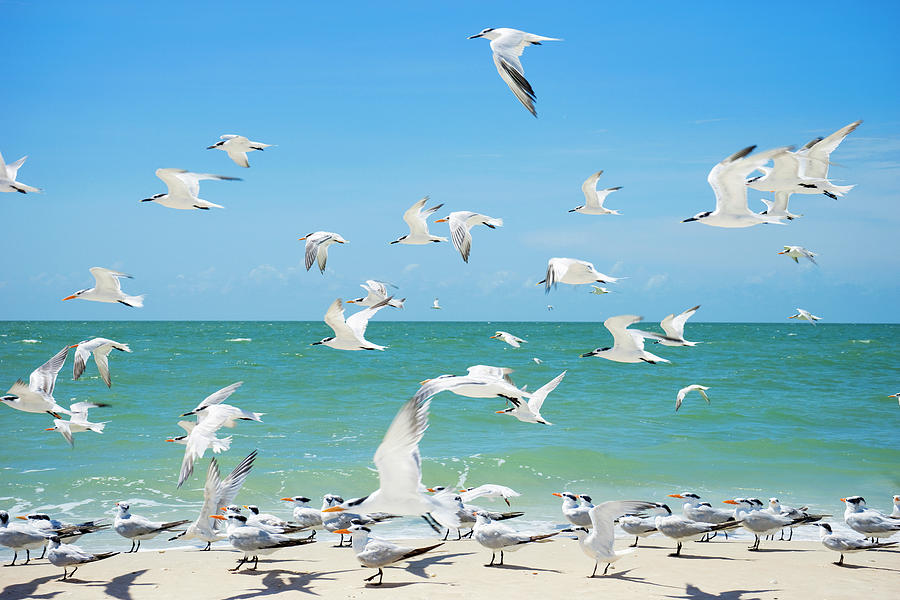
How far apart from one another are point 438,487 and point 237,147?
699 centimetres

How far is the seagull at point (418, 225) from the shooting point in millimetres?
11789

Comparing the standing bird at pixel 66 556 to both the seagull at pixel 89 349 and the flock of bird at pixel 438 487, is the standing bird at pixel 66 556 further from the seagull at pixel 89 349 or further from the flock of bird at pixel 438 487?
the seagull at pixel 89 349

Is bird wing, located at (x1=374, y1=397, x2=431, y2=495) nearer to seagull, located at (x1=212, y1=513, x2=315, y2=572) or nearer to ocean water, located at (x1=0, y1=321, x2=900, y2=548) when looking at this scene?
seagull, located at (x1=212, y1=513, x2=315, y2=572)

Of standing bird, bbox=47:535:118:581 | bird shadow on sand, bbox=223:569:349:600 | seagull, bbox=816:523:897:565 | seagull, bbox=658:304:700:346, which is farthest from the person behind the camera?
seagull, bbox=658:304:700:346

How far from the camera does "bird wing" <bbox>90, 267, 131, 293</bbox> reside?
35.7 ft

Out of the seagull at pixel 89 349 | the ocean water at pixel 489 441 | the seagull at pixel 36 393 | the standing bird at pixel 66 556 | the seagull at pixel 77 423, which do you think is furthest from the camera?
the ocean water at pixel 489 441

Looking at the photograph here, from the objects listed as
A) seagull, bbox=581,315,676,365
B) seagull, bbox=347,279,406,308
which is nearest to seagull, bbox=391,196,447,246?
seagull, bbox=347,279,406,308

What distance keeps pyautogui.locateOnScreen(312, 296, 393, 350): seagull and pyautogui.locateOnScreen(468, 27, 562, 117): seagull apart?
3.87 metres

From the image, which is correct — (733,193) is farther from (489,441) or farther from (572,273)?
(489,441)

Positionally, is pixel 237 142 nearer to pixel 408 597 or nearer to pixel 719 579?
pixel 408 597

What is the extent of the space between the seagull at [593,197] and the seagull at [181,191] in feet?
19.1

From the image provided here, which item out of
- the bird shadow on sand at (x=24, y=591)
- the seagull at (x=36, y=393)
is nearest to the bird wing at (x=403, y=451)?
the bird shadow on sand at (x=24, y=591)

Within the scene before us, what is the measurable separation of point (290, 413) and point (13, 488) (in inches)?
350

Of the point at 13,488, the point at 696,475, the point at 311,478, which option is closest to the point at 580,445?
the point at 696,475
